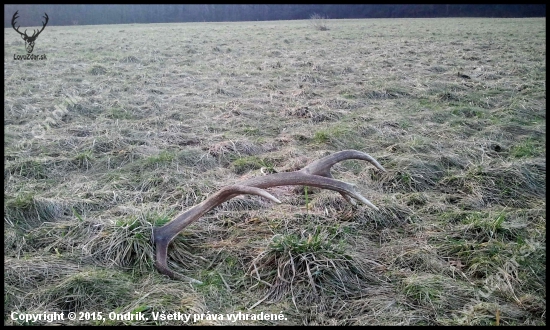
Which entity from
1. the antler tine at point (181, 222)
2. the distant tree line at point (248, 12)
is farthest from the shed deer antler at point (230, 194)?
the distant tree line at point (248, 12)

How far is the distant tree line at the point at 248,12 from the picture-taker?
3191 cm

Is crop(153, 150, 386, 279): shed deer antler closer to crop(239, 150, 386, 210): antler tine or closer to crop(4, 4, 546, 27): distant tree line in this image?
crop(239, 150, 386, 210): antler tine

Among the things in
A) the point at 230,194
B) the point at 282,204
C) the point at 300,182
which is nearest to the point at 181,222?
the point at 230,194

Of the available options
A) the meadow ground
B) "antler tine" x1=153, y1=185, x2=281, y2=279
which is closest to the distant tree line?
the meadow ground

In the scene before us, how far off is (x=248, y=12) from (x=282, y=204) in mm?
36957

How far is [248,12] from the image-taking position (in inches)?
1481

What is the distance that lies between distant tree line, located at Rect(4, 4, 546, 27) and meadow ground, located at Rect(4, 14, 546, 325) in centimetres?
2701

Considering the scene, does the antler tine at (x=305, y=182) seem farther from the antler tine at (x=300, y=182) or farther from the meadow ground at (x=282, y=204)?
the meadow ground at (x=282, y=204)

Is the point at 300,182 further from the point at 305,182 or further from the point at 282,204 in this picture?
the point at 282,204

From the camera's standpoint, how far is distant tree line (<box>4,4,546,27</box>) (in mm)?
31909

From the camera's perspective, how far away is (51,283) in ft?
8.09

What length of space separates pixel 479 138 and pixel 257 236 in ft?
10.8
